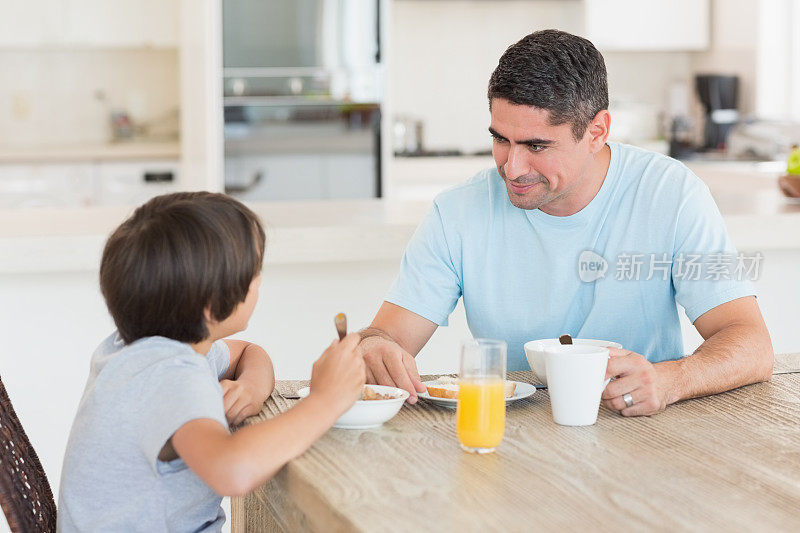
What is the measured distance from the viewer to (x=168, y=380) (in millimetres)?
1165

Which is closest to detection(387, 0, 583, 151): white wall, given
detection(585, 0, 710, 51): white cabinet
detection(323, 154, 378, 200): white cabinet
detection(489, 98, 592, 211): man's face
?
detection(585, 0, 710, 51): white cabinet

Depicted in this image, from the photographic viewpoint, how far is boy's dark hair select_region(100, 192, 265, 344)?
1.21 metres

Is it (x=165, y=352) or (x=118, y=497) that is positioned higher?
(x=165, y=352)

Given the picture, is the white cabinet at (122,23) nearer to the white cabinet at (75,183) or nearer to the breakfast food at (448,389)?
the white cabinet at (75,183)

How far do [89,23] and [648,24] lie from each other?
Answer: 2.95m

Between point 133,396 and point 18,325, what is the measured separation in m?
1.28

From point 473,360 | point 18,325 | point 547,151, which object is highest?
point 547,151

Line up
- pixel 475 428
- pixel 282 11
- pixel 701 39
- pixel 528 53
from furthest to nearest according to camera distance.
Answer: pixel 701 39 < pixel 282 11 < pixel 528 53 < pixel 475 428

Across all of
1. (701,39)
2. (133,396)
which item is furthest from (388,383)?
(701,39)

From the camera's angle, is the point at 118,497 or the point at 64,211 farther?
the point at 64,211

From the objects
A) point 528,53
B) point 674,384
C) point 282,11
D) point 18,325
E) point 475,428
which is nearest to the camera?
point 475,428

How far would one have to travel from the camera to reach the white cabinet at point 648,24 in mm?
5555

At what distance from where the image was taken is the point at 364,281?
2549mm

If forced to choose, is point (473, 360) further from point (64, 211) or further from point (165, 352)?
point (64, 211)
